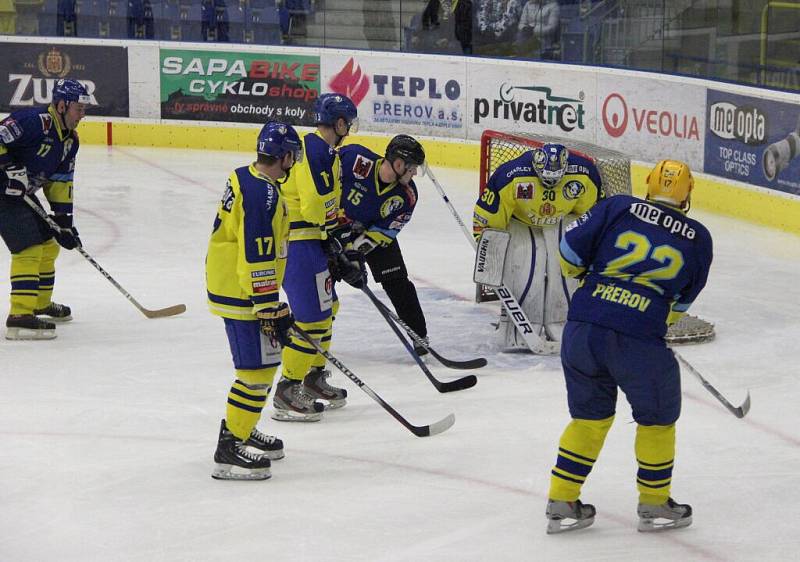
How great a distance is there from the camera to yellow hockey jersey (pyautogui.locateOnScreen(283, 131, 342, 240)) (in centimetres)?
508

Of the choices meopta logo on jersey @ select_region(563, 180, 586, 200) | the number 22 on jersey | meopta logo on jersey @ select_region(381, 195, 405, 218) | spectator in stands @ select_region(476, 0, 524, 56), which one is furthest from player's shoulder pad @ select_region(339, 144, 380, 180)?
spectator in stands @ select_region(476, 0, 524, 56)

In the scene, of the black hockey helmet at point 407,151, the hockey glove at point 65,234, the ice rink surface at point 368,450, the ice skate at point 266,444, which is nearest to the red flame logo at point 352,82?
the ice rink surface at point 368,450

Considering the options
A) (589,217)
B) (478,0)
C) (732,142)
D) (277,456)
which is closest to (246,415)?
(277,456)

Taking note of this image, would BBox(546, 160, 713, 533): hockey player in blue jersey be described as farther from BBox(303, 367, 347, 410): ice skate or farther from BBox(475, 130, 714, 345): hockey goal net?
BBox(475, 130, 714, 345): hockey goal net

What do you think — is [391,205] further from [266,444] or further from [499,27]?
[499,27]

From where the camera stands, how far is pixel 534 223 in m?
6.21

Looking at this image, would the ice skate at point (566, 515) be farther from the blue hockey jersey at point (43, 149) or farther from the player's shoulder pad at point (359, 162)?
the blue hockey jersey at point (43, 149)

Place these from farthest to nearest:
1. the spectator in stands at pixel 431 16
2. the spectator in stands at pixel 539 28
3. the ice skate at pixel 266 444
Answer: the spectator in stands at pixel 431 16 → the spectator in stands at pixel 539 28 → the ice skate at pixel 266 444

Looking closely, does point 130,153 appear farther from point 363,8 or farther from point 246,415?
point 246,415

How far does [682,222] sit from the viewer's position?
3.73 metres

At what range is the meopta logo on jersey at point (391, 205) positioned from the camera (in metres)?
5.60

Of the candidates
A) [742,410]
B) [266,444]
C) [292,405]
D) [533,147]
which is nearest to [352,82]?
[533,147]

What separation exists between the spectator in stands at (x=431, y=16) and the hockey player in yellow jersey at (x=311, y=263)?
7.13 metres

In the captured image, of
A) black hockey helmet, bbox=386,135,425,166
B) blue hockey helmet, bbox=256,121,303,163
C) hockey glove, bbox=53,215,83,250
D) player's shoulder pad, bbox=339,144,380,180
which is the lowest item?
hockey glove, bbox=53,215,83,250
